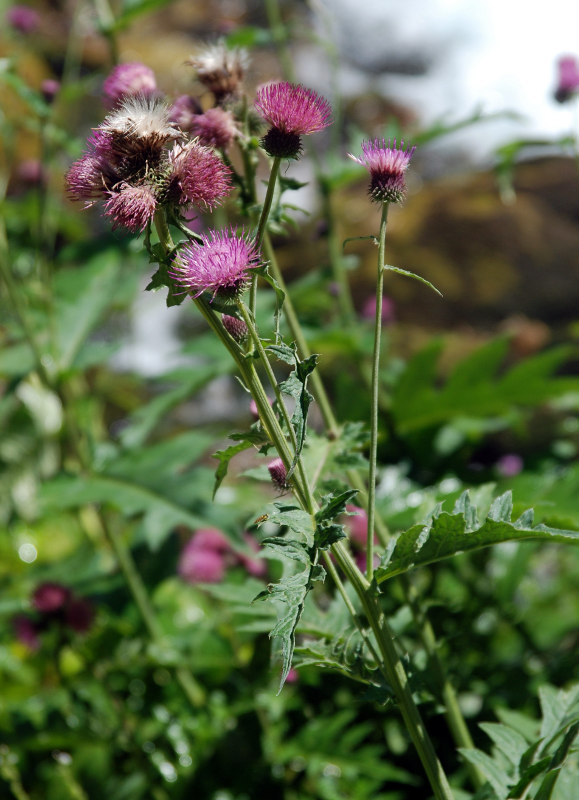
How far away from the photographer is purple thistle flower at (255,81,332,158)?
851 millimetres

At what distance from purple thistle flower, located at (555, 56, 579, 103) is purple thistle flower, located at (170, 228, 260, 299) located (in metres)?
1.61

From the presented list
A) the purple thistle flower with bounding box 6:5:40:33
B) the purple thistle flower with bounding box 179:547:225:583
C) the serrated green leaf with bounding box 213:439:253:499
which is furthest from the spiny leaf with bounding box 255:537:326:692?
the purple thistle flower with bounding box 6:5:40:33

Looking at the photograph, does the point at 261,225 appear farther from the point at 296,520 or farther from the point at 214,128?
the point at 296,520

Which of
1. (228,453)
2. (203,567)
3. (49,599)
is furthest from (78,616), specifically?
(228,453)

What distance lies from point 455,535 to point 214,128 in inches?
22.7

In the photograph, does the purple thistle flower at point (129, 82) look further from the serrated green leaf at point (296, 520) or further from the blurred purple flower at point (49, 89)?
the blurred purple flower at point (49, 89)

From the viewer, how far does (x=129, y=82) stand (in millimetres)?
1061

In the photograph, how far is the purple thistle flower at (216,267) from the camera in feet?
2.48

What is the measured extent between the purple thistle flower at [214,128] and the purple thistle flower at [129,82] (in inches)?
4.2

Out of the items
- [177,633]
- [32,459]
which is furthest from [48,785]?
[32,459]

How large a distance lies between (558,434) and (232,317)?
3.39 meters

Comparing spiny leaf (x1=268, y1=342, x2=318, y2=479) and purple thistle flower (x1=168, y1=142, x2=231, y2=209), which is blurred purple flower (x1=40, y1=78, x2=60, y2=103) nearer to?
purple thistle flower (x1=168, y1=142, x2=231, y2=209)

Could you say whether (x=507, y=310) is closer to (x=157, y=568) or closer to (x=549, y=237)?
(x=549, y=237)

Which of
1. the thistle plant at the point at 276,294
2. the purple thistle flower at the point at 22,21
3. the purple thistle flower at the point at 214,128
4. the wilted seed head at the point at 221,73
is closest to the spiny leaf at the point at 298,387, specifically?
the thistle plant at the point at 276,294
